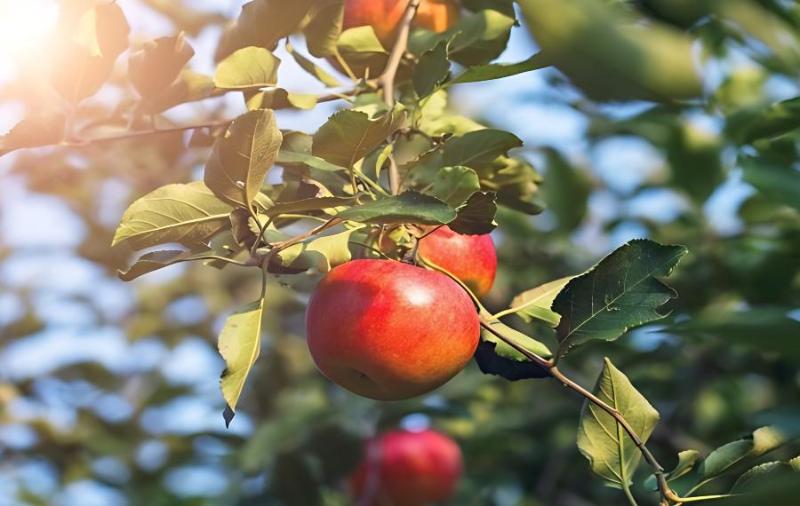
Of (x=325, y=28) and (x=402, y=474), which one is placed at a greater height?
(x=325, y=28)

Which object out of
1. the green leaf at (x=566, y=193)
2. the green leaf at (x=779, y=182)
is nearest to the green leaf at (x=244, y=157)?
the green leaf at (x=779, y=182)

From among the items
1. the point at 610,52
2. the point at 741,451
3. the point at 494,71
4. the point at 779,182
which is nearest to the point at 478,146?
the point at 494,71

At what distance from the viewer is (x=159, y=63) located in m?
1.10

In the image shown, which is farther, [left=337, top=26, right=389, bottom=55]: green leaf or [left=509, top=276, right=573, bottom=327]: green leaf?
[left=337, top=26, right=389, bottom=55]: green leaf

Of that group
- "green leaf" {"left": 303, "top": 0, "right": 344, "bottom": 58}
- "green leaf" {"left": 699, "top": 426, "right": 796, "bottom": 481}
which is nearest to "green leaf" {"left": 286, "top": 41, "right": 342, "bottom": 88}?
"green leaf" {"left": 303, "top": 0, "right": 344, "bottom": 58}

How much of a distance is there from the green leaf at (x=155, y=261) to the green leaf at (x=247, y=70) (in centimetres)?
20

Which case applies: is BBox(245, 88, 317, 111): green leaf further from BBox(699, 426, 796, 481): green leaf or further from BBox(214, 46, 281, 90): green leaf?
BBox(699, 426, 796, 481): green leaf

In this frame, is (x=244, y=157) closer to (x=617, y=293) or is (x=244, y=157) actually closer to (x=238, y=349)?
(x=238, y=349)

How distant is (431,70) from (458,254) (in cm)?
21

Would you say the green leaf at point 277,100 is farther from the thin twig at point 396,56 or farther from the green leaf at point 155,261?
the green leaf at point 155,261

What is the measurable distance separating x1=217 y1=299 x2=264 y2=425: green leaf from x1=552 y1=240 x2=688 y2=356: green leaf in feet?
0.97

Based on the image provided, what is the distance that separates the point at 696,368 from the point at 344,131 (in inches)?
68.7

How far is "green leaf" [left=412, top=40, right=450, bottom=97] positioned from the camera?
1010 mm

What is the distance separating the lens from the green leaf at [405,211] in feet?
2.60
